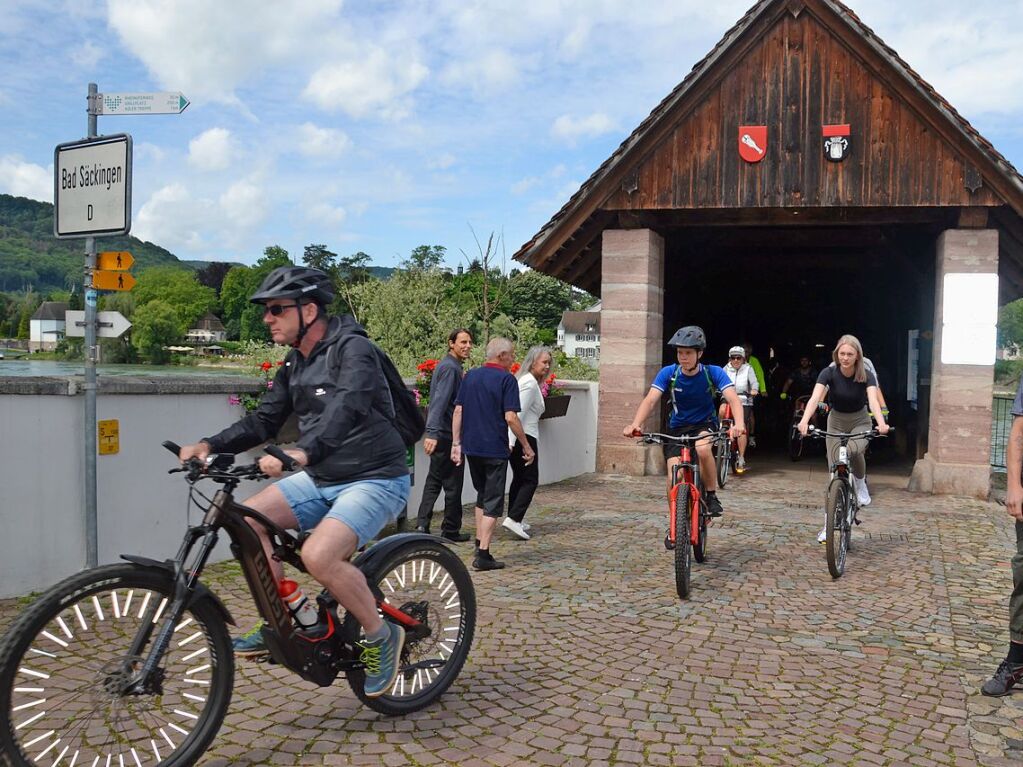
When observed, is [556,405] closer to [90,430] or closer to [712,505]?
[712,505]

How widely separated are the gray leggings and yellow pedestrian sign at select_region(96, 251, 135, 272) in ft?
18.5

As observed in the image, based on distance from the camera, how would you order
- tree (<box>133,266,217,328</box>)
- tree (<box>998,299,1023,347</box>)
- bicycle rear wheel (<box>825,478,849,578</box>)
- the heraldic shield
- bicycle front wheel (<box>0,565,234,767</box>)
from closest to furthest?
bicycle front wheel (<box>0,565,234,767</box>) < bicycle rear wheel (<box>825,478,849,578</box>) < the heraldic shield < tree (<box>133,266,217,328</box>) < tree (<box>998,299,1023,347</box>)

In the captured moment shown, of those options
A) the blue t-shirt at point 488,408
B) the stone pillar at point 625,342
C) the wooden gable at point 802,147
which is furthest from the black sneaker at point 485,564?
the wooden gable at point 802,147

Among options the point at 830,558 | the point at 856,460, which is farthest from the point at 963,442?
the point at 830,558

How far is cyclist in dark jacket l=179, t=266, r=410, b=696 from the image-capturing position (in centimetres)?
355

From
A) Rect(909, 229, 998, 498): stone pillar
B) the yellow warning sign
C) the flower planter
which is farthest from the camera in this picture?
Rect(909, 229, 998, 498): stone pillar

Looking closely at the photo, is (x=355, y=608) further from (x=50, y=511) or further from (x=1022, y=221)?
(x=1022, y=221)

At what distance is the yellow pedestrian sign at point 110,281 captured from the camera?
20.1ft

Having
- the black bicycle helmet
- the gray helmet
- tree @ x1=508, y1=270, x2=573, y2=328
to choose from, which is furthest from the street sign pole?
tree @ x1=508, y1=270, x2=573, y2=328

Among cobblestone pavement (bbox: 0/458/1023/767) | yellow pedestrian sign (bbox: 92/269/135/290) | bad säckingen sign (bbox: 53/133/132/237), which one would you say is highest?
bad säckingen sign (bbox: 53/133/132/237)

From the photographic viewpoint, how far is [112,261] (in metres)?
6.16

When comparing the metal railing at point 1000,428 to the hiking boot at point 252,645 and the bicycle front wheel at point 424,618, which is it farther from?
the hiking boot at point 252,645

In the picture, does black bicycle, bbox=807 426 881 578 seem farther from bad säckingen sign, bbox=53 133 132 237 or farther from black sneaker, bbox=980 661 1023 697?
bad säckingen sign, bbox=53 133 132 237

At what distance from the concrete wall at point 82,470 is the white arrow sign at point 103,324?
0.33 m
